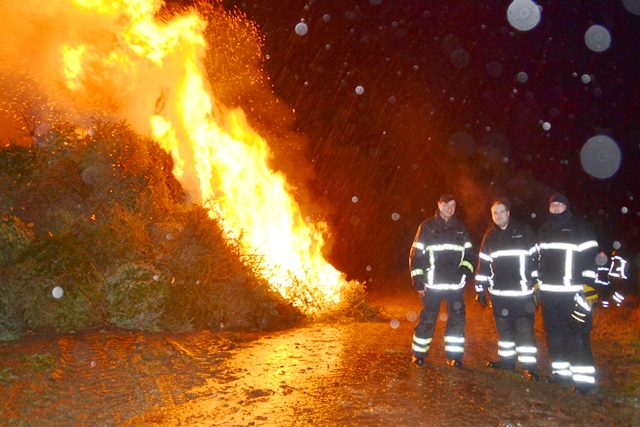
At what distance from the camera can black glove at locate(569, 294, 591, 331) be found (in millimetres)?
5746

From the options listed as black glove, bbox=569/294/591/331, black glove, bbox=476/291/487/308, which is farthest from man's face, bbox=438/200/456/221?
black glove, bbox=569/294/591/331

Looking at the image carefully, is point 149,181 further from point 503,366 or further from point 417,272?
point 503,366

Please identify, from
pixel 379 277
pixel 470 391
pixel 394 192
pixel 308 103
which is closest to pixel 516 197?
pixel 394 192

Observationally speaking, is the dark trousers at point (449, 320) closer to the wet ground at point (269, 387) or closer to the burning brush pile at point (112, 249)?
the wet ground at point (269, 387)

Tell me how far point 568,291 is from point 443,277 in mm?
1481

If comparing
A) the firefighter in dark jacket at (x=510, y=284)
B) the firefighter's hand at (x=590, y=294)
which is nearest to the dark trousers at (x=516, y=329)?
the firefighter in dark jacket at (x=510, y=284)

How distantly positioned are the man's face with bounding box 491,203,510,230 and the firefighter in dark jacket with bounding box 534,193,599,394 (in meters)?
0.48

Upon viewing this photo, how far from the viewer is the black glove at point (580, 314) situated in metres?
5.75

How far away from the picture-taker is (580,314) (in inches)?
227

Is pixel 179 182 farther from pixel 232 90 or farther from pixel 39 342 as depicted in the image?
pixel 39 342

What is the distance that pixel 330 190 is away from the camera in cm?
2425

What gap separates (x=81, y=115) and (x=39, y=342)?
6.36 metres

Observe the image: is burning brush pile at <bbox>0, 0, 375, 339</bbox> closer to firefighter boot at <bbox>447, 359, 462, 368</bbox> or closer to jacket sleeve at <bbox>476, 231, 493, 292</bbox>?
firefighter boot at <bbox>447, 359, 462, 368</bbox>

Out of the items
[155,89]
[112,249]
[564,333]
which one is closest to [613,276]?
[564,333]
